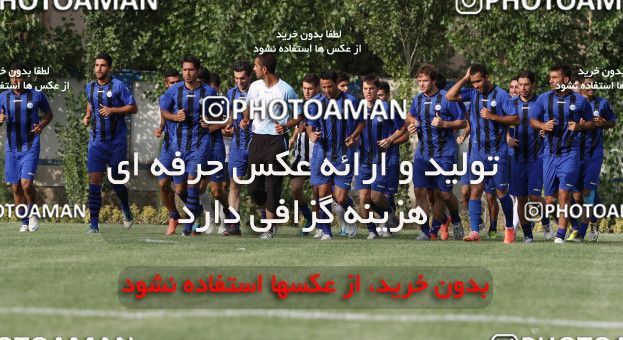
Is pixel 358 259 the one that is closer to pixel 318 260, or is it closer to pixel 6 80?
pixel 318 260

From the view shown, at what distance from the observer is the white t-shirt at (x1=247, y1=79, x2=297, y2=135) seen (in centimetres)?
1838

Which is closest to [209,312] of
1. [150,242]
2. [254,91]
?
[150,242]

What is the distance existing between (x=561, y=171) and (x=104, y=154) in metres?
5.91

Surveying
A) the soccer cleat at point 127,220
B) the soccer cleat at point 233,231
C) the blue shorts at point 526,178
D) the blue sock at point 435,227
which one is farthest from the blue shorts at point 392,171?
the soccer cleat at point 127,220

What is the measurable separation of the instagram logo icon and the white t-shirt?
7.21m

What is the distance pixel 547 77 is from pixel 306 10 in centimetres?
432

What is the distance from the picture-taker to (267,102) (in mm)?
18500

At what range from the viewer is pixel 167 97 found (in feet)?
61.9

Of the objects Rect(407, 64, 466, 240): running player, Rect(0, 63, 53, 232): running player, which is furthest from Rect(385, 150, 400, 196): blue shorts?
Rect(0, 63, 53, 232): running player

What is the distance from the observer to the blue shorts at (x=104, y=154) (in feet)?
62.6

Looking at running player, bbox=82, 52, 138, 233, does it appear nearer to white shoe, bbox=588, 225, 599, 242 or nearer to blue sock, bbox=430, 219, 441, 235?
blue sock, bbox=430, 219, 441, 235

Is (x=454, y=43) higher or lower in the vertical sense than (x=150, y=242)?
higher

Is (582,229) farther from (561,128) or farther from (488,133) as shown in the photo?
(488,133)

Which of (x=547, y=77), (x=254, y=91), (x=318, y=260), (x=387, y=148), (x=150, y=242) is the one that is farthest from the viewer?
(x=547, y=77)
